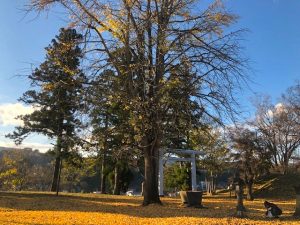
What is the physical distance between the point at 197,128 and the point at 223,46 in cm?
345

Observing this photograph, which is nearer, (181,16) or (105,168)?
(181,16)

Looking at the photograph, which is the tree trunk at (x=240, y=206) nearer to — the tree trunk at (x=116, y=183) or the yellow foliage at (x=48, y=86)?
the yellow foliage at (x=48, y=86)

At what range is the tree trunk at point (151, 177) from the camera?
55.2ft

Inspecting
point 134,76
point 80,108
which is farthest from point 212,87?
point 80,108

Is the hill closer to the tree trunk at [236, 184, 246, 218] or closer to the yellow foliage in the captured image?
the tree trunk at [236, 184, 246, 218]

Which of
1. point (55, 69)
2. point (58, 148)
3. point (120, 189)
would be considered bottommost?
point (120, 189)

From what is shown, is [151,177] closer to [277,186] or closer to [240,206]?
[240,206]

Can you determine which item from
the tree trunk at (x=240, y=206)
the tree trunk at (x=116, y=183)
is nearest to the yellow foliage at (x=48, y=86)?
the tree trunk at (x=240, y=206)

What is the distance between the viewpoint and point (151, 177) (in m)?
17.0

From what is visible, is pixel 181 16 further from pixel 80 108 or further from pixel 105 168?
pixel 105 168

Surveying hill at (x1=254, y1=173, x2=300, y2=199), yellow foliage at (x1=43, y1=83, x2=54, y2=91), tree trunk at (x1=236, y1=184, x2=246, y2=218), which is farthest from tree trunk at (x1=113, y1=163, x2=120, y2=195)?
tree trunk at (x1=236, y1=184, x2=246, y2=218)

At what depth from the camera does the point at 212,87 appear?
15828 mm

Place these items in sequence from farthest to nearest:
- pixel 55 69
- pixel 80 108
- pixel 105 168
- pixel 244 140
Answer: pixel 105 168, pixel 244 140, pixel 55 69, pixel 80 108

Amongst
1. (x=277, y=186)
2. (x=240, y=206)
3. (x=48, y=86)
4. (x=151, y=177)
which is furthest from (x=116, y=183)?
(x=240, y=206)
